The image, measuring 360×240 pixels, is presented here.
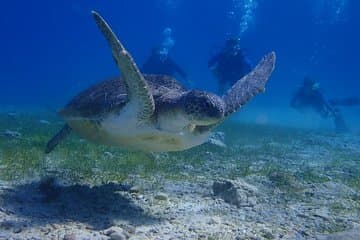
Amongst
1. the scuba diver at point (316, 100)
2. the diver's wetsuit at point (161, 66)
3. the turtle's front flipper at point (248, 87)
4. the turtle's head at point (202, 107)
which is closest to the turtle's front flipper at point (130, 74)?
the turtle's head at point (202, 107)

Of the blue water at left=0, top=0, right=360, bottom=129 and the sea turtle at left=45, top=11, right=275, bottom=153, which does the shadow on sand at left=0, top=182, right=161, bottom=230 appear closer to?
the sea turtle at left=45, top=11, right=275, bottom=153

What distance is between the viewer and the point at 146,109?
5.19 metres

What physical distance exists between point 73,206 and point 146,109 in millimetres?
1527

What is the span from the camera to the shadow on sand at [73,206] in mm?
4766

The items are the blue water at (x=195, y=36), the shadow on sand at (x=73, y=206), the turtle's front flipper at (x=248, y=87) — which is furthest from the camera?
the blue water at (x=195, y=36)

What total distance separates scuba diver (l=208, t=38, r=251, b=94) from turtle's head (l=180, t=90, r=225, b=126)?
16476 mm

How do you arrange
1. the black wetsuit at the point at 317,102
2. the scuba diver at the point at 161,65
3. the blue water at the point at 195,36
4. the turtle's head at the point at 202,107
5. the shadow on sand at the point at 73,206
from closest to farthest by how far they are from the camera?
the shadow on sand at the point at 73,206, the turtle's head at the point at 202,107, the scuba diver at the point at 161,65, the black wetsuit at the point at 317,102, the blue water at the point at 195,36

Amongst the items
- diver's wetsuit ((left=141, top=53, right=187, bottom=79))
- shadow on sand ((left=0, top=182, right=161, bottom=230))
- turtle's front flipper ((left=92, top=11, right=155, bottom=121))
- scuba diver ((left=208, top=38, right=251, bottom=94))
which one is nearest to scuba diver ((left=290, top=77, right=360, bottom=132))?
scuba diver ((left=208, top=38, right=251, bottom=94))

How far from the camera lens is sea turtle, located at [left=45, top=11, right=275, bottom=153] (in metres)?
4.95

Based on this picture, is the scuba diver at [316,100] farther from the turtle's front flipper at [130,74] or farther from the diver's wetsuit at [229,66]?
the turtle's front flipper at [130,74]

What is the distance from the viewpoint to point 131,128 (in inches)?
215

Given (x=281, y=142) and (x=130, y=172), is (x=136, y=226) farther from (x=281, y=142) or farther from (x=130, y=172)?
(x=281, y=142)

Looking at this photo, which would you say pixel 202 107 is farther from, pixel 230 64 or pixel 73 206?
pixel 230 64

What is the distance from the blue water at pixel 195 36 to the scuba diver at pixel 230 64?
169 feet
